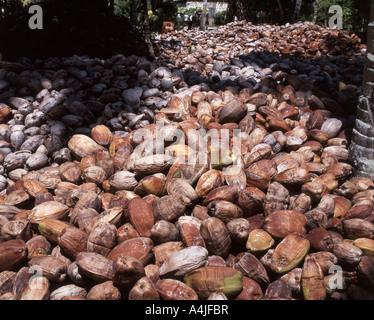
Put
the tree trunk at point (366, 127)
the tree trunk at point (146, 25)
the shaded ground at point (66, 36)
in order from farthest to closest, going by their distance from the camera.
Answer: the tree trunk at point (146, 25) → the shaded ground at point (66, 36) → the tree trunk at point (366, 127)

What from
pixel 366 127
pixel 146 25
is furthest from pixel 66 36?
pixel 366 127

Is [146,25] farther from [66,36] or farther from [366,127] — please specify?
[366,127]

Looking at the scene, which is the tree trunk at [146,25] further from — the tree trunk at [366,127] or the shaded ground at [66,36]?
the tree trunk at [366,127]

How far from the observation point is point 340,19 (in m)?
14.0

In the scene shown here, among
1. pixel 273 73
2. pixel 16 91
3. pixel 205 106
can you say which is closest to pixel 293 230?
pixel 205 106

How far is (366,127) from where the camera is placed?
2.21m

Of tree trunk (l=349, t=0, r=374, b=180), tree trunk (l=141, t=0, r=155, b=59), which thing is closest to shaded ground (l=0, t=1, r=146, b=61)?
tree trunk (l=141, t=0, r=155, b=59)

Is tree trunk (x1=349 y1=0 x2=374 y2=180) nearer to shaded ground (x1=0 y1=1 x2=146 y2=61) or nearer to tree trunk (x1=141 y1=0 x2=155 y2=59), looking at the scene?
tree trunk (x1=141 y1=0 x2=155 y2=59)

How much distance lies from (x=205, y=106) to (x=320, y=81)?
5.36ft

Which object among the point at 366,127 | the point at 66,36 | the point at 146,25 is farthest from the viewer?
the point at 146,25

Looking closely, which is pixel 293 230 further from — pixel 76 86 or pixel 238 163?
pixel 76 86

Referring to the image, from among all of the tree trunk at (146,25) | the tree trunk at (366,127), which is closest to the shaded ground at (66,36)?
the tree trunk at (146,25)

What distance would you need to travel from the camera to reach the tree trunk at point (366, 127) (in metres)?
2.14

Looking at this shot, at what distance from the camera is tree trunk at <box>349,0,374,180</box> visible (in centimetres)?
214
